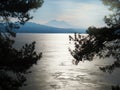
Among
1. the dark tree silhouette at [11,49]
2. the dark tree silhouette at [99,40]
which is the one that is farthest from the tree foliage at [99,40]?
the dark tree silhouette at [11,49]

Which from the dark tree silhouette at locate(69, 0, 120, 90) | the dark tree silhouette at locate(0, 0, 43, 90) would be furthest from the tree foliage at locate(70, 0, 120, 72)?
the dark tree silhouette at locate(0, 0, 43, 90)

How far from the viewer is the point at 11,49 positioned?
14797mm

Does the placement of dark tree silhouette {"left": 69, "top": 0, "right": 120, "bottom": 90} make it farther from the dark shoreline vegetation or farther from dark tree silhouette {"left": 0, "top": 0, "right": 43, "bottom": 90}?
dark tree silhouette {"left": 0, "top": 0, "right": 43, "bottom": 90}

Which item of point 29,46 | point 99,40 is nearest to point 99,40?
point 99,40

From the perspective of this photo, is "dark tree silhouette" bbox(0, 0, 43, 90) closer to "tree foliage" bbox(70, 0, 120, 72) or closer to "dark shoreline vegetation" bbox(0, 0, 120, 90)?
"dark shoreline vegetation" bbox(0, 0, 120, 90)

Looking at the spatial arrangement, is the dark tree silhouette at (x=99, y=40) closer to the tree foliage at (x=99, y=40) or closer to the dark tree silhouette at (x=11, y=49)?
the tree foliage at (x=99, y=40)

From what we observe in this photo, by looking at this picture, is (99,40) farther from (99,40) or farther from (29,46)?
(29,46)

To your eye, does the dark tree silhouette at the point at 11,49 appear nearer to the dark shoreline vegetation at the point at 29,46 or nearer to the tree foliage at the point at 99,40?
the dark shoreline vegetation at the point at 29,46

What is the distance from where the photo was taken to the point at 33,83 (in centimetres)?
5181

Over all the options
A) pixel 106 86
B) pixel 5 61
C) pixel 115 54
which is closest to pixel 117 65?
pixel 115 54

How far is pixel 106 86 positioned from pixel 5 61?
38039 mm

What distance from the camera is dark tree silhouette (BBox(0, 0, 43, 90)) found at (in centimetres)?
1397

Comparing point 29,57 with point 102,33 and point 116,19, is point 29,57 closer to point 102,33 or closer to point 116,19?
point 102,33

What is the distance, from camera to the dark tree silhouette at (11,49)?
13969mm
